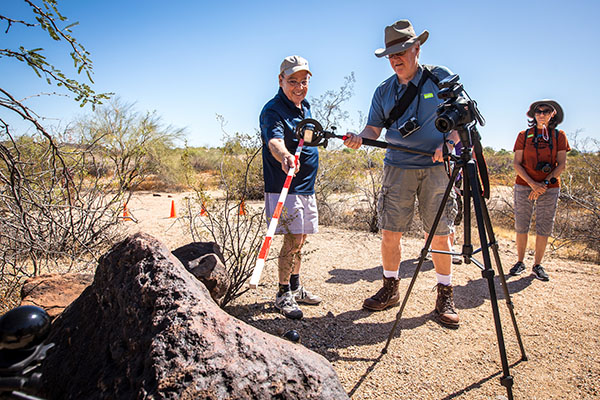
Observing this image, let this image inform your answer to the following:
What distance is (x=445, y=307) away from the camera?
329 cm

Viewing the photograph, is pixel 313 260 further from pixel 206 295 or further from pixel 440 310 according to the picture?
pixel 206 295

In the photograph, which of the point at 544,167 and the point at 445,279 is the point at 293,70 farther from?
the point at 544,167

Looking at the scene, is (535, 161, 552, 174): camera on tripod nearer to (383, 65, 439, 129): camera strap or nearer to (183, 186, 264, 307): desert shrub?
(383, 65, 439, 129): camera strap

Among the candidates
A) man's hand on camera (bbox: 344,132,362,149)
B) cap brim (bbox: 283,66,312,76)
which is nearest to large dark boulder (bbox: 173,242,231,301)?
man's hand on camera (bbox: 344,132,362,149)

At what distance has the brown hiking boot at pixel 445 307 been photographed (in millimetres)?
3217

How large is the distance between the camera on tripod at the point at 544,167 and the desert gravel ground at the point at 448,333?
1332mm

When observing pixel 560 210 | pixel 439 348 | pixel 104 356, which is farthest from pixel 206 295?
pixel 560 210

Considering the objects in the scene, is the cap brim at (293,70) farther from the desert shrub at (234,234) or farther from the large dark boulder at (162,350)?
the large dark boulder at (162,350)

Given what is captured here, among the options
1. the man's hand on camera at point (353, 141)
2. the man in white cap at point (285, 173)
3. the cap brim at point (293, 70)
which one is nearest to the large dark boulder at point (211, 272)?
the man in white cap at point (285, 173)

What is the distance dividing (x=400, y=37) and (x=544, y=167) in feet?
8.91

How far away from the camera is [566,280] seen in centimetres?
450

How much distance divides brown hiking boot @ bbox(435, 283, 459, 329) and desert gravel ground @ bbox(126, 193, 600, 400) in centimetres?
7

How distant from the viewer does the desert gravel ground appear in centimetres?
243

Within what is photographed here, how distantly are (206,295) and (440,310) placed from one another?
233cm
